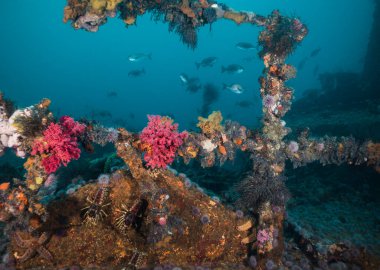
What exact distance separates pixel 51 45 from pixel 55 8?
29428 millimetres

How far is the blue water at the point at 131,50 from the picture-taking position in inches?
3748

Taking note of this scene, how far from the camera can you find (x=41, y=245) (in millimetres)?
4578

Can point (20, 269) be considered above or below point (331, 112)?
below

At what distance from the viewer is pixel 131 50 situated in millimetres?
162375

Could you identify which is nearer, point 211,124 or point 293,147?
point 211,124

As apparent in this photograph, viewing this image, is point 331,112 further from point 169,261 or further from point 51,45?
→ point 51,45

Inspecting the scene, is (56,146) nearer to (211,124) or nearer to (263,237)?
(211,124)

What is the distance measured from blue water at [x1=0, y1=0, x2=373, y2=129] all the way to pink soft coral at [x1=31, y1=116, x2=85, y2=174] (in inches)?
2525

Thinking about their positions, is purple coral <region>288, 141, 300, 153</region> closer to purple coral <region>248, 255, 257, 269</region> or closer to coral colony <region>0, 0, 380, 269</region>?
coral colony <region>0, 0, 380, 269</region>

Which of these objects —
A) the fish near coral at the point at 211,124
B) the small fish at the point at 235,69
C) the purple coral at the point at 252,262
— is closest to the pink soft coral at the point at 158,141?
the fish near coral at the point at 211,124

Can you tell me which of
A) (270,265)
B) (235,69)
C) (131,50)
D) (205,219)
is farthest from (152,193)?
(131,50)

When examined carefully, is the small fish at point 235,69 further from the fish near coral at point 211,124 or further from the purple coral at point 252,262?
the purple coral at point 252,262

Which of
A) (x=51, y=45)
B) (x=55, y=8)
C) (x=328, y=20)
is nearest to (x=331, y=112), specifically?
(x=55, y=8)

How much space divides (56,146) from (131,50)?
16943cm
